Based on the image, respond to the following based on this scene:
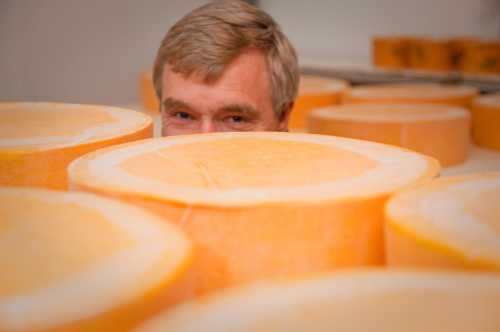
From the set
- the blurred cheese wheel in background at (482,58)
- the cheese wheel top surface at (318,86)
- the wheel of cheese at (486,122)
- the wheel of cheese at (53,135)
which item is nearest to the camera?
the wheel of cheese at (53,135)

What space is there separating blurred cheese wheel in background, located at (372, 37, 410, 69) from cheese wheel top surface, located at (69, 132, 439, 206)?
2.86m

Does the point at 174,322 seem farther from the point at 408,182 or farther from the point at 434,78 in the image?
Answer: the point at 434,78

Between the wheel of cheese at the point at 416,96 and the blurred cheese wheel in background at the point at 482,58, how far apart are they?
30 centimetres

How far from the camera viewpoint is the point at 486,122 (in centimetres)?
249

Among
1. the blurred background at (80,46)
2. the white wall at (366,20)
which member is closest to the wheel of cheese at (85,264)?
the blurred background at (80,46)

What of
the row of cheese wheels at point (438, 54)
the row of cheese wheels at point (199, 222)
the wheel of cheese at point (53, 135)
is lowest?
the row of cheese wheels at point (438, 54)

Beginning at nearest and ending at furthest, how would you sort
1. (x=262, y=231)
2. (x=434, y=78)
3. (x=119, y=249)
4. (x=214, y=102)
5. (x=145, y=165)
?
(x=119, y=249)
(x=262, y=231)
(x=145, y=165)
(x=214, y=102)
(x=434, y=78)

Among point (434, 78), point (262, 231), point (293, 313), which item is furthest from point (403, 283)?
point (434, 78)

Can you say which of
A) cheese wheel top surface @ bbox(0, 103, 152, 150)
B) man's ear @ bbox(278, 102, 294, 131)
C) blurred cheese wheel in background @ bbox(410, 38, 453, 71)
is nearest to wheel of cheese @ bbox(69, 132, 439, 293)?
cheese wheel top surface @ bbox(0, 103, 152, 150)

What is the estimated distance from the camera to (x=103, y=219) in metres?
0.56

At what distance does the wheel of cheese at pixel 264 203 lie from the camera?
1.98ft

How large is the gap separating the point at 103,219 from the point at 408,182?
333 millimetres

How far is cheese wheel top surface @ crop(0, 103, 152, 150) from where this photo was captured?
0.87 metres

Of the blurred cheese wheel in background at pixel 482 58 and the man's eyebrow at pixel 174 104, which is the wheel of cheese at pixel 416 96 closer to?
the blurred cheese wheel in background at pixel 482 58
